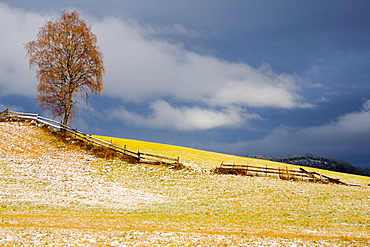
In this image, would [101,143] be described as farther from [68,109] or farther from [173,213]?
[173,213]

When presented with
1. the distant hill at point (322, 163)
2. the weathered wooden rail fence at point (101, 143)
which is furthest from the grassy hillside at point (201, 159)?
the distant hill at point (322, 163)

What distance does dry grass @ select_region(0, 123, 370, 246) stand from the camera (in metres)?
10.8

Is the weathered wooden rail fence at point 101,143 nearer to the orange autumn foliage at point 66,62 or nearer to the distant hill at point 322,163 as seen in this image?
the orange autumn foliage at point 66,62

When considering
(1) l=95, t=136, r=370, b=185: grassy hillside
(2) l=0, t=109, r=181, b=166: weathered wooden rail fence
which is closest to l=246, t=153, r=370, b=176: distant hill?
(1) l=95, t=136, r=370, b=185: grassy hillside

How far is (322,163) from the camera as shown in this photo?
155250 mm

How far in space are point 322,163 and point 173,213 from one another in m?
160

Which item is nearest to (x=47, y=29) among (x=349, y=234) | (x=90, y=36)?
(x=90, y=36)

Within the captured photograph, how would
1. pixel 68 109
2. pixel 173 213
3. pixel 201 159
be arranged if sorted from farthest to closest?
pixel 201 159 → pixel 68 109 → pixel 173 213

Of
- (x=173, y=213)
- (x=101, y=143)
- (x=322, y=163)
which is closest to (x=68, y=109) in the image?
(x=101, y=143)

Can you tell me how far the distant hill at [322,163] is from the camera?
149 metres

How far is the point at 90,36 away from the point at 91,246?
4075 centimetres

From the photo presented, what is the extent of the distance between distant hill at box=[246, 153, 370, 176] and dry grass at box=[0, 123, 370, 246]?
410 ft

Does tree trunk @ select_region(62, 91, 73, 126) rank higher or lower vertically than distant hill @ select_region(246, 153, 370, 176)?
lower

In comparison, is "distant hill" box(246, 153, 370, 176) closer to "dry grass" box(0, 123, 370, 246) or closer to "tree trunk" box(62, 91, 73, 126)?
"tree trunk" box(62, 91, 73, 126)
